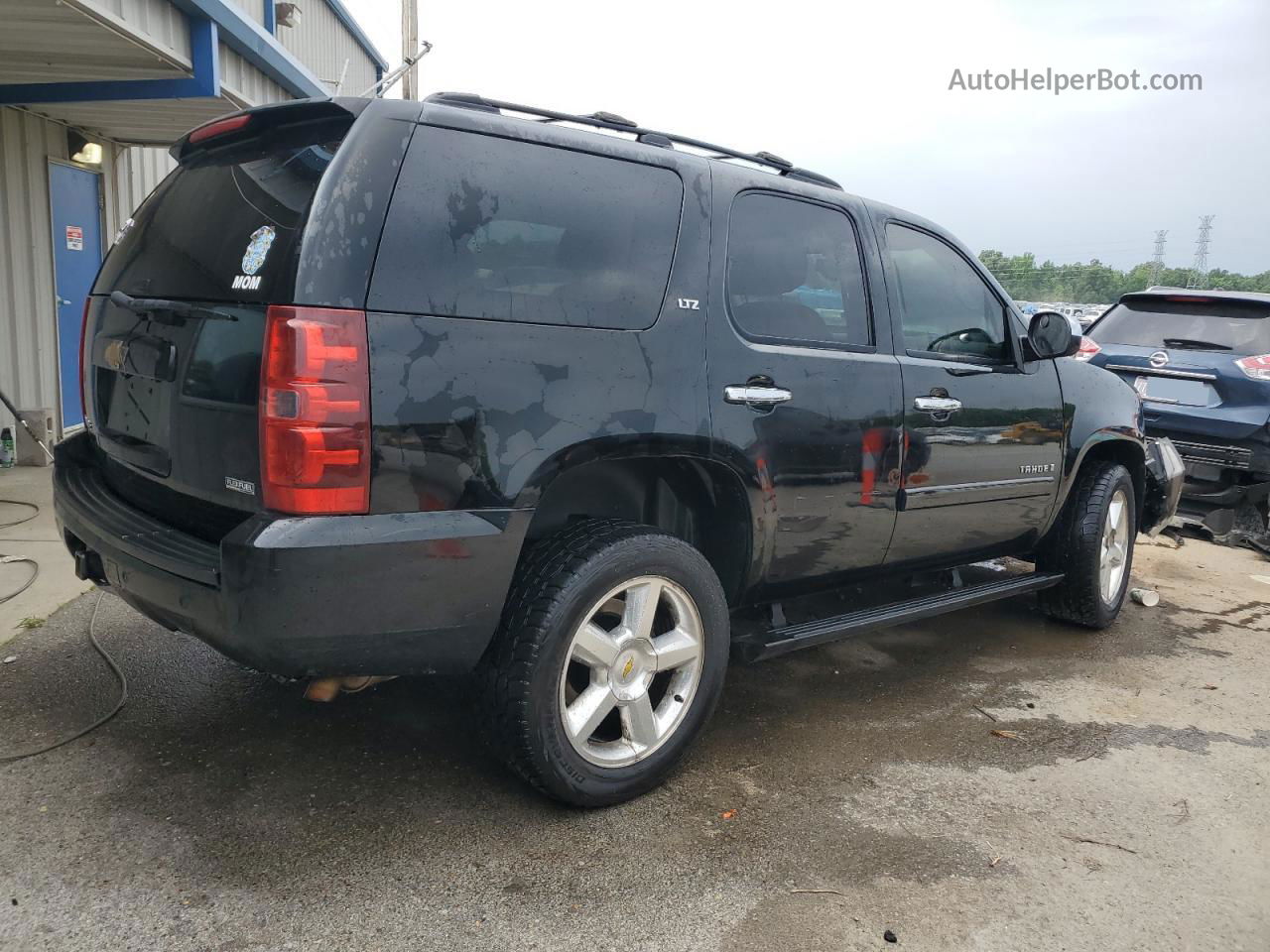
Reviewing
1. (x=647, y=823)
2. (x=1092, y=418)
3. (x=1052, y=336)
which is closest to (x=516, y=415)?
(x=647, y=823)

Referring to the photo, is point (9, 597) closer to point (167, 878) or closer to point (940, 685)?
point (167, 878)

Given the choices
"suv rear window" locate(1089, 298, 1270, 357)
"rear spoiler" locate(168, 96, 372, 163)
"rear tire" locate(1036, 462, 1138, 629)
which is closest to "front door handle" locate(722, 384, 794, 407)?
"rear spoiler" locate(168, 96, 372, 163)

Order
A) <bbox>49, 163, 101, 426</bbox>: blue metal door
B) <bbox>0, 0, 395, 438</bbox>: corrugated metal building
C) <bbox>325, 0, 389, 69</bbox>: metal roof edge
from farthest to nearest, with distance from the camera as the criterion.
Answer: <bbox>325, 0, 389, 69</bbox>: metal roof edge
<bbox>49, 163, 101, 426</bbox>: blue metal door
<bbox>0, 0, 395, 438</bbox>: corrugated metal building

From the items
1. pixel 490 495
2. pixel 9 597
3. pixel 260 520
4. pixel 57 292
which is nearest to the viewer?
pixel 260 520

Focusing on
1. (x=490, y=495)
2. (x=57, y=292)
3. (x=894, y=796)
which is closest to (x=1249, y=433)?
(x=894, y=796)

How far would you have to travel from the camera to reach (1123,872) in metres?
2.75

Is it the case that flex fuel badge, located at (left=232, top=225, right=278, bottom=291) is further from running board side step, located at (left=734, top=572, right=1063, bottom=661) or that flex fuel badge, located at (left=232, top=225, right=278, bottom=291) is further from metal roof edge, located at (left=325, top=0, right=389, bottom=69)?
metal roof edge, located at (left=325, top=0, right=389, bottom=69)

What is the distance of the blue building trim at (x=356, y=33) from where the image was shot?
13156 mm

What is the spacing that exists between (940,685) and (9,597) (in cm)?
404

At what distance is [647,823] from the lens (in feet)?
9.45

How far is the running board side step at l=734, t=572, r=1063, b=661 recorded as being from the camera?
10.8ft

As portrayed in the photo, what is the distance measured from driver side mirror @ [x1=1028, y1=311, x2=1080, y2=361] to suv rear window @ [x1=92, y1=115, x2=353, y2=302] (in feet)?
9.78

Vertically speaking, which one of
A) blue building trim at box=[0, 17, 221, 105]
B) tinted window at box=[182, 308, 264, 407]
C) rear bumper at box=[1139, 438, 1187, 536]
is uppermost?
blue building trim at box=[0, 17, 221, 105]

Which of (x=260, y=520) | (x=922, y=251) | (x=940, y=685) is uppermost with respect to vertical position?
(x=922, y=251)
